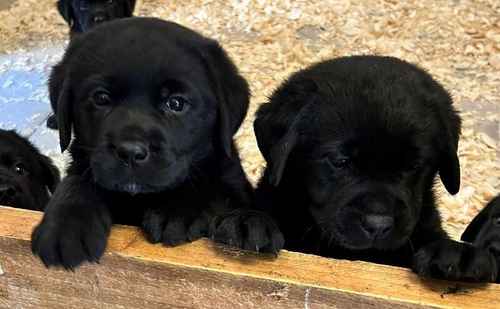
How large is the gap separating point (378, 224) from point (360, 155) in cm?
20

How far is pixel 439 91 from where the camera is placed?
86.0 inches

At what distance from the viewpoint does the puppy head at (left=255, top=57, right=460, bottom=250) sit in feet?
6.31

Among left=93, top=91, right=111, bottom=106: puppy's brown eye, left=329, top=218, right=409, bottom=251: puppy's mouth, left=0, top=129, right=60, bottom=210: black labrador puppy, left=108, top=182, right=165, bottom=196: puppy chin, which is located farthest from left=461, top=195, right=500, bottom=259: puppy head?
left=0, top=129, right=60, bottom=210: black labrador puppy

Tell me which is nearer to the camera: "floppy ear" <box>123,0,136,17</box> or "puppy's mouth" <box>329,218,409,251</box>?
"puppy's mouth" <box>329,218,409,251</box>

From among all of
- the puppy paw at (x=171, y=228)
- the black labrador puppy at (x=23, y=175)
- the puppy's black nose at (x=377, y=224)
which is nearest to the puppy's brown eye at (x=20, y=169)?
the black labrador puppy at (x=23, y=175)

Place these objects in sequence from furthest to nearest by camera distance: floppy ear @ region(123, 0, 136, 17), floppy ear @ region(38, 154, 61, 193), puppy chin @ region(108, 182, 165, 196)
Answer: floppy ear @ region(123, 0, 136, 17), floppy ear @ region(38, 154, 61, 193), puppy chin @ region(108, 182, 165, 196)

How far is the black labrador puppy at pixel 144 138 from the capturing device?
6.06 ft

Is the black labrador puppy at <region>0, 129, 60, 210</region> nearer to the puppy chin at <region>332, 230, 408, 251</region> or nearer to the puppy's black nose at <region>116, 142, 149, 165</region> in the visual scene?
the puppy's black nose at <region>116, 142, 149, 165</region>

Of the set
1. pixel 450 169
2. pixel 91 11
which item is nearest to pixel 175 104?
pixel 450 169

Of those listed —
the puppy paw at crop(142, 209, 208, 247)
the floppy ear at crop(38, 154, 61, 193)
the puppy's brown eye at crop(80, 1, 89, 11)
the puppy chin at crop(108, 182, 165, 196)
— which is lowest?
the floppy ear at crop(38, 154, 61, 193)

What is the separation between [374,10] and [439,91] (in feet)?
11.0

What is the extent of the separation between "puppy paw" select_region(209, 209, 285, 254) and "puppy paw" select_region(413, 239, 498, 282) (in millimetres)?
359

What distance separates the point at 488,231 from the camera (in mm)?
1980

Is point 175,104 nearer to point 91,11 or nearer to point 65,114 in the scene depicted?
point 65,114
